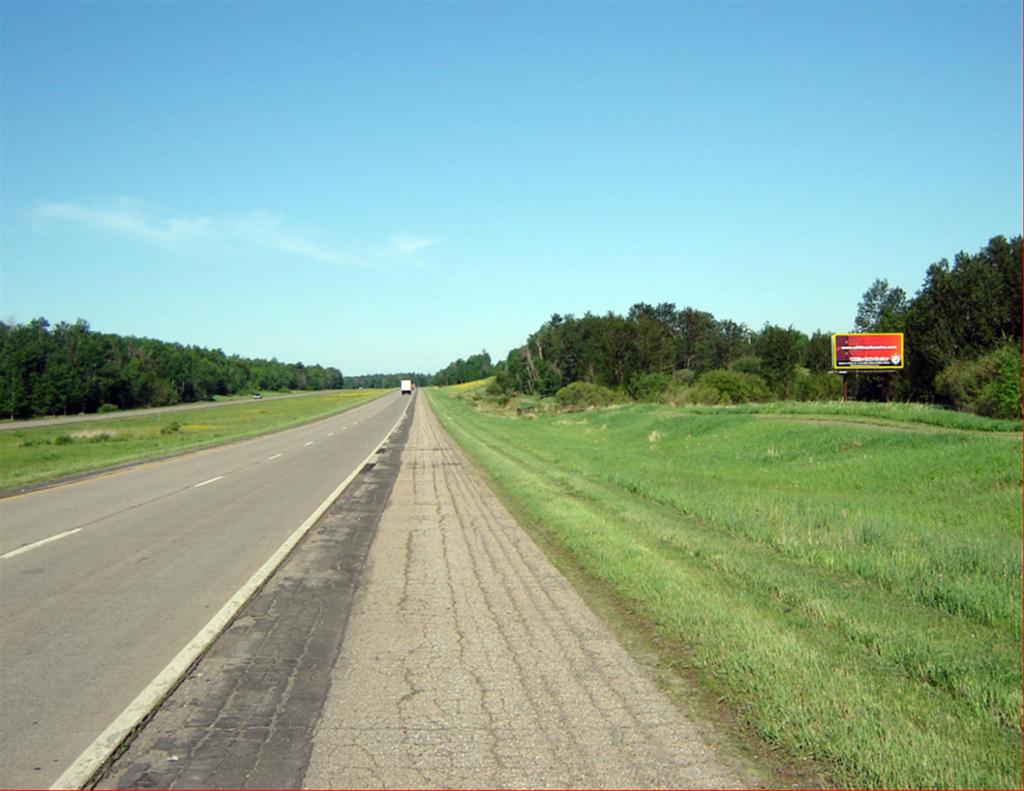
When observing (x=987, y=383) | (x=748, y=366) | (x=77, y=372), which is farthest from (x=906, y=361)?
(x=77, y=372)

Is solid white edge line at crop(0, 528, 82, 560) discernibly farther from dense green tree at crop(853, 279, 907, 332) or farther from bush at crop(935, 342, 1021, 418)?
dense green tree at crop(853, 279, 907, 332)

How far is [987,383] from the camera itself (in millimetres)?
38094

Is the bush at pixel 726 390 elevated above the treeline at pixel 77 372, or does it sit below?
below

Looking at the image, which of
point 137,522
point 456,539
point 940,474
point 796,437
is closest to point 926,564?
point 456,539

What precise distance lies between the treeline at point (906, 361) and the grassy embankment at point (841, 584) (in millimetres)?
13010

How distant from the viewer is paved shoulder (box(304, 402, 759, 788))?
4.34 meters

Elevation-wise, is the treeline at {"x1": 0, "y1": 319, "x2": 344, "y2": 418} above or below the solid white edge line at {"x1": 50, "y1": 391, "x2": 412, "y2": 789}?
above

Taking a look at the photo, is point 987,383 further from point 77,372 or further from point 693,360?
point 77,372

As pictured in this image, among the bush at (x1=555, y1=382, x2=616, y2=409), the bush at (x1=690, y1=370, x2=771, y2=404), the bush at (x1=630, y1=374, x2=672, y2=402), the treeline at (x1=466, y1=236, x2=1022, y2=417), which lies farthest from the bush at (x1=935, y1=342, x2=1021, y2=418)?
the bush at (x1=555, y1=382, x2=616, y2=409)

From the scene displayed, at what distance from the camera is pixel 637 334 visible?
284 ft

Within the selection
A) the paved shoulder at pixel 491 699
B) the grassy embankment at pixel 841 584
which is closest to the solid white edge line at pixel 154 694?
the paved shoulder at pixel 491 699

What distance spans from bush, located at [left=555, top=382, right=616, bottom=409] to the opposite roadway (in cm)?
4873

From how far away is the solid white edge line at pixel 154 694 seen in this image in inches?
174

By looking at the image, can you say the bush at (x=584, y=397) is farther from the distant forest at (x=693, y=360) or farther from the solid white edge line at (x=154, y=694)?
the solid white edge line at (x=154, y=694)
